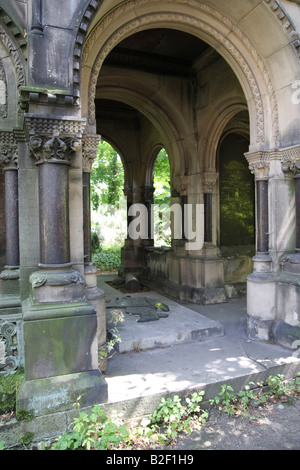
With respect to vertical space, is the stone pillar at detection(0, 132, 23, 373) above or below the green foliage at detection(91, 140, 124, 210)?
below

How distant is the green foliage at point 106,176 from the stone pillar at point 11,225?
13811 mm

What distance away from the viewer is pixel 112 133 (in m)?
10.7

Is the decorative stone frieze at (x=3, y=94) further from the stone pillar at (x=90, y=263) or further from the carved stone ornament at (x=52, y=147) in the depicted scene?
the stone pillar at (x=90, y=263)

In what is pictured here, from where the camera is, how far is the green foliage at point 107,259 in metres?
14.6

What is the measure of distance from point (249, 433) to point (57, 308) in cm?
217

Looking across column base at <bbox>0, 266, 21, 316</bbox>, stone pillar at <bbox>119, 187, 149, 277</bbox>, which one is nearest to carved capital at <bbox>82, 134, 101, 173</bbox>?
column base at <bbox>0, 266, 21, 316</bbox>

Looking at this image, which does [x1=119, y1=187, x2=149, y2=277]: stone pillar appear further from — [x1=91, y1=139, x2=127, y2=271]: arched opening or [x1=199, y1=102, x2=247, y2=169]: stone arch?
[x1=91, y1=139, x2=127, y2=271]: arched opening

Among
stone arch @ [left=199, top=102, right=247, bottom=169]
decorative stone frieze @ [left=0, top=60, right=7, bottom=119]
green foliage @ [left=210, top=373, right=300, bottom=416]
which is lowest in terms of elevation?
green foliage @ [left=210, top=373, right=300, bottom=416]

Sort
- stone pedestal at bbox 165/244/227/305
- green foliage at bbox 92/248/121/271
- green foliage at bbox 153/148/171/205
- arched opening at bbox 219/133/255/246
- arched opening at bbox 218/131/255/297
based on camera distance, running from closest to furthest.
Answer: stone pedestal at bbox 165/244/227/305 < arched opening at bbox 218/131/255/297 < arched opening at bbox 219/133/255/246 < green foliage at bbox 92/248/121/271 < green foliage at bbox 153/148/171/205

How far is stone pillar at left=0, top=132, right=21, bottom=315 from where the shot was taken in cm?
368

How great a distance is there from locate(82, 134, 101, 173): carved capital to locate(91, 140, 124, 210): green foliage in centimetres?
1337

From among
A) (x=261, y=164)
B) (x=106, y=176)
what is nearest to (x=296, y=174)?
(x=261, y=164)

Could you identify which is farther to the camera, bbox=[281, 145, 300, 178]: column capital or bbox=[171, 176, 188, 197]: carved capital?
bbox=[171, 176, 188, 197]: carved capital

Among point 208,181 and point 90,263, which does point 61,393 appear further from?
point 208,181
